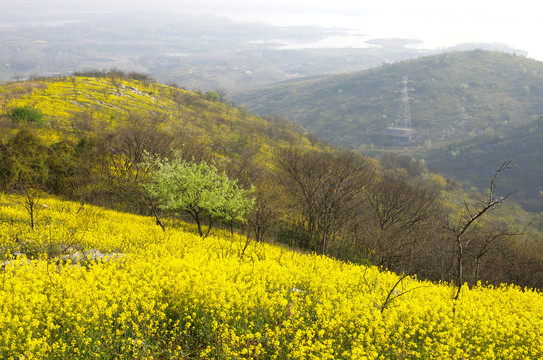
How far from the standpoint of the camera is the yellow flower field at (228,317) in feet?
26.9

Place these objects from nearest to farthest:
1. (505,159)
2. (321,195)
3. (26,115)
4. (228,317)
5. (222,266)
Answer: (228,317)
(222,266)
(321,195)
(26,115)
(505,159)

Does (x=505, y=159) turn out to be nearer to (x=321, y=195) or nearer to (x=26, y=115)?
(x=321, y=195)

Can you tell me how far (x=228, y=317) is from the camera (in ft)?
29.9

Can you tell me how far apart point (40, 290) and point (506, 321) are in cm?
1461

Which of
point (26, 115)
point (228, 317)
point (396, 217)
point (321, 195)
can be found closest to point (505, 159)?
point (396, 217)

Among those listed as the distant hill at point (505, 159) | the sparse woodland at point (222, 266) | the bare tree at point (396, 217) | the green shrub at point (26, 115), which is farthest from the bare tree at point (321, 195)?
the distant hill at point (505, 159)

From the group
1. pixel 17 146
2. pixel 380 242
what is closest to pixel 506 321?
pixel 380 242

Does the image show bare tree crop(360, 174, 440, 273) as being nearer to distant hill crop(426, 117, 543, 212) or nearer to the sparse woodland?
the sparse woodland

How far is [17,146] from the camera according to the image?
29266mm

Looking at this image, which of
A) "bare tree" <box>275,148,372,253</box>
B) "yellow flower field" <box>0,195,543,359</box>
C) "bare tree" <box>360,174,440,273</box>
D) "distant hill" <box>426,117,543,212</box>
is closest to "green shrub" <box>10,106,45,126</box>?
"bare tree" <box>275,148,372,253</box>

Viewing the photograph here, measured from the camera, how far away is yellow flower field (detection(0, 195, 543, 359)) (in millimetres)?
8195

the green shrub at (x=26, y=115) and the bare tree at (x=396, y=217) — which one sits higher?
the green shrub at (x=26, y=115)

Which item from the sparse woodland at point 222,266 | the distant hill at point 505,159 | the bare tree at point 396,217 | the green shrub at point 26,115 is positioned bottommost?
the distant hill at point 505,159

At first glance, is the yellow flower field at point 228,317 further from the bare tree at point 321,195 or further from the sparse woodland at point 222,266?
the bare tree at point 321,195
